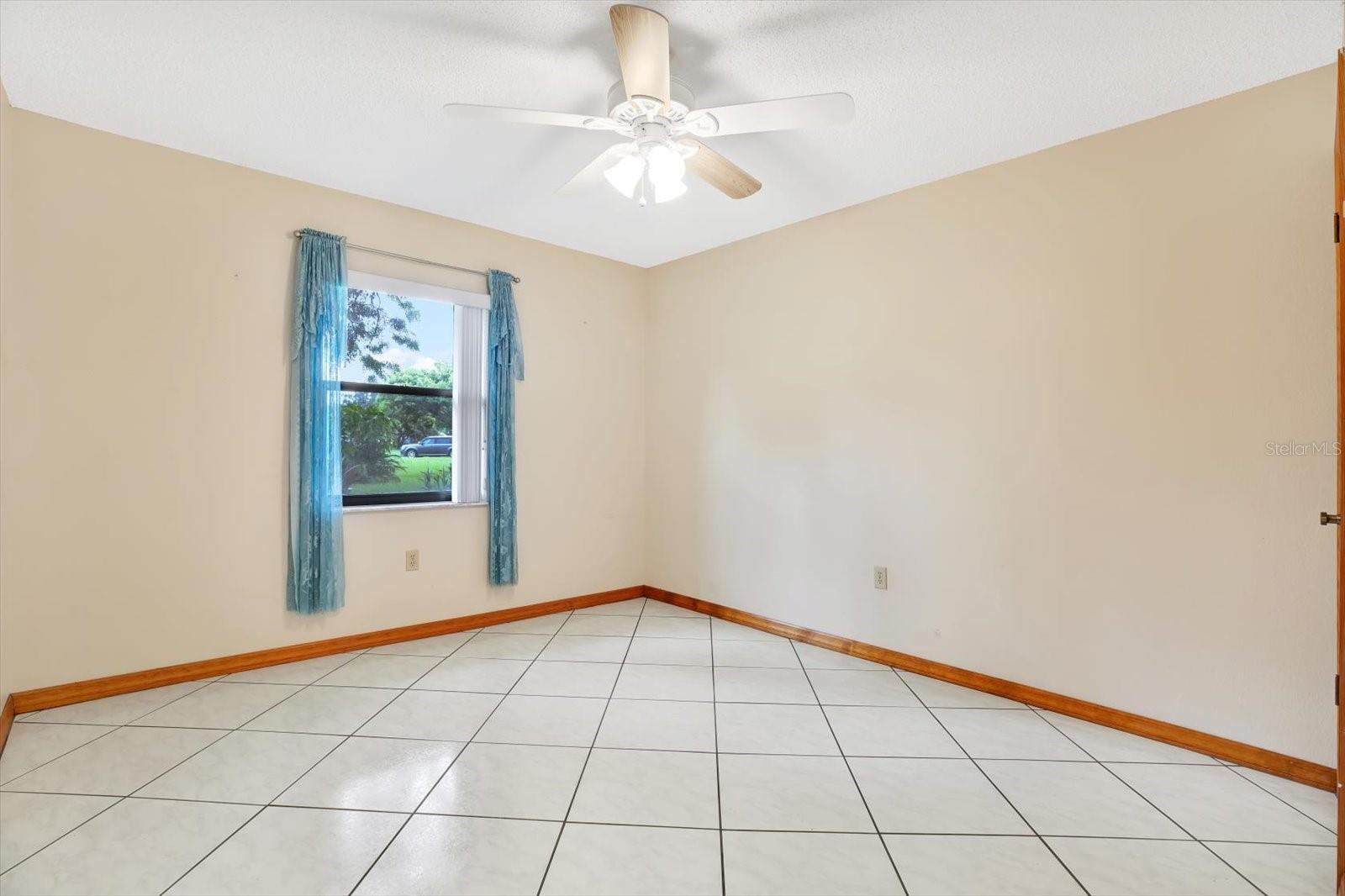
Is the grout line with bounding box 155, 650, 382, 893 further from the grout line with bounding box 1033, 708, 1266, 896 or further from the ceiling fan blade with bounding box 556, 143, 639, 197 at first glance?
the grout line with bounding box 1033, 708, 1266, 896

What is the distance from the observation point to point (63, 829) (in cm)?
171

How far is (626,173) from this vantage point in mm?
2299

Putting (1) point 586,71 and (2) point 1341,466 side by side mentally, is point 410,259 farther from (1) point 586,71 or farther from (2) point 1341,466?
(2) point 1341,466

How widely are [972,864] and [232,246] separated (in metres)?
3.80

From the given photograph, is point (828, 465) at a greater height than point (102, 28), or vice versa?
point (102, 28)

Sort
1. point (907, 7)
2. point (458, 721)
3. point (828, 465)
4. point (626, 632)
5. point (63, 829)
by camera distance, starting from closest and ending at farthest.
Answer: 1. point (63, 829)
2. point (907, 7)
3. point (458, 721)
4. point (828, 465)
5. point (626, 632)

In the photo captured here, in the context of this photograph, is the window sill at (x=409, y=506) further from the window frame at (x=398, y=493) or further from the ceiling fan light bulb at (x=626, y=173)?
the ceiling fan light bulb at (x=626, y=173)

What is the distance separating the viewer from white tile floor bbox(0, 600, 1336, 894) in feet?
5.15

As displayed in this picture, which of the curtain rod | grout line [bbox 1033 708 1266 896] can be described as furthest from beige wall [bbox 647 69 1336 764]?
the curtain rod

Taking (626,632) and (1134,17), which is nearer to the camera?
(1134,17)

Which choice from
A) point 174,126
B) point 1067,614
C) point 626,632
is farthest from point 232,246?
point 1067,614

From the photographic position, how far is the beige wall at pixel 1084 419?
2.10 m

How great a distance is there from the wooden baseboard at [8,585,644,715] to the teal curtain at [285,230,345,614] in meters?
0.22

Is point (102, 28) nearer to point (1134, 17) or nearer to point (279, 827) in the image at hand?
point (279, 827)
